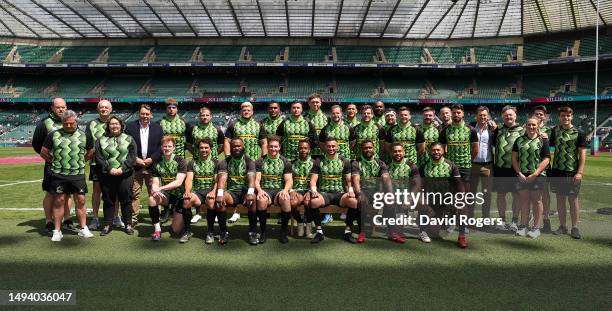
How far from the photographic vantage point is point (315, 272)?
171 inches

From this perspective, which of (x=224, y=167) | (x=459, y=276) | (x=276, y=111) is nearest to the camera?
(x=459, y=276)

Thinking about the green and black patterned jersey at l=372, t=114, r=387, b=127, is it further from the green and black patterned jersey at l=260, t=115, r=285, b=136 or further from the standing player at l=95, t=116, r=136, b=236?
the standing player at l=95, t=116, r=136, b=236

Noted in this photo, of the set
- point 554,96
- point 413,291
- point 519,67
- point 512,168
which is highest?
point 519,67

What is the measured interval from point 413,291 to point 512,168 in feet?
12.0

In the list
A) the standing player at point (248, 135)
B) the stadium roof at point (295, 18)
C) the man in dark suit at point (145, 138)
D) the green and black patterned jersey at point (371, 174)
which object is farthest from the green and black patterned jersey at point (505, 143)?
the stadium roof at point (295, 18)

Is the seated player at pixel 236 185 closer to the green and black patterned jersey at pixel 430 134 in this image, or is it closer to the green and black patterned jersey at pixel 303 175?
the green and black patterned jersey at pixel 303 175

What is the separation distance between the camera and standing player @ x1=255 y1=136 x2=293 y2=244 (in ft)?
18.4

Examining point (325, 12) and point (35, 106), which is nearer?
point (325, 12)

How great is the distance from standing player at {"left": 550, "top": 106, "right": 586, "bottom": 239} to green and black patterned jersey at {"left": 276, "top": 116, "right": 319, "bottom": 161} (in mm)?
4158

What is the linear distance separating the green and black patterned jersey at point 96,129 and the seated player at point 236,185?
7.36 feet

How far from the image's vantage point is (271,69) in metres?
42.3

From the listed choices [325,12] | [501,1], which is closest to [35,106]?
[325,12]

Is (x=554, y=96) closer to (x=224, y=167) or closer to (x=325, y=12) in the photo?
(x=325, y=12)

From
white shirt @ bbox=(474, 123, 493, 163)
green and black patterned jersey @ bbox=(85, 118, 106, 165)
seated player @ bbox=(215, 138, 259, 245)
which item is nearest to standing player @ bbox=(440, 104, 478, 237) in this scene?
white shirt @ bbox=(474, 123, 493, 163)
